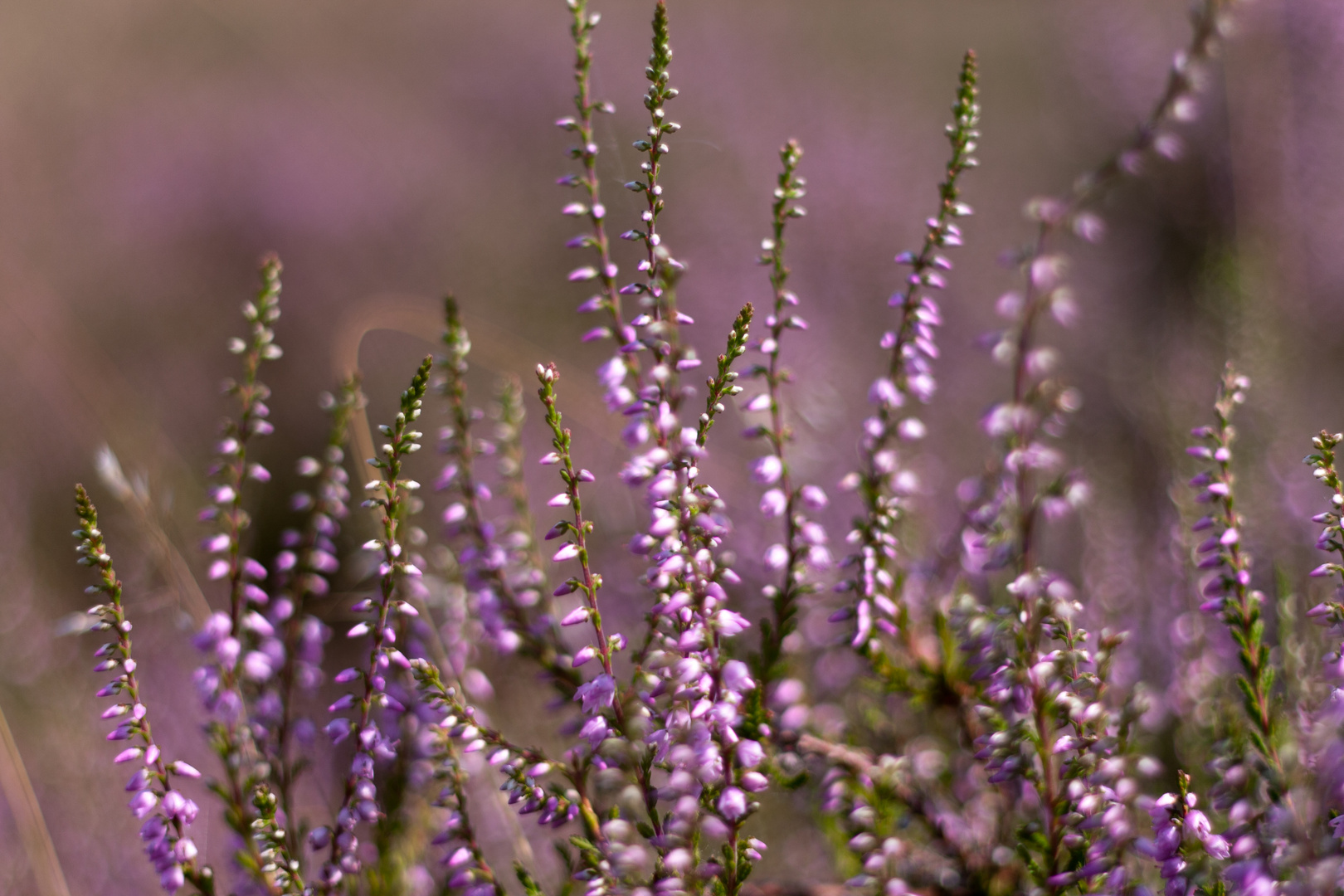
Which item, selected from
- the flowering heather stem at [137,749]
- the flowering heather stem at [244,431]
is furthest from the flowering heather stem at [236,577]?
the flowering heather stem at [137,749]

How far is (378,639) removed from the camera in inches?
48.3

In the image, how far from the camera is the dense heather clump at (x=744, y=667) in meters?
1.08

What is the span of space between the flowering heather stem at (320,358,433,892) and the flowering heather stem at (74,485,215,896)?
0.19 metres

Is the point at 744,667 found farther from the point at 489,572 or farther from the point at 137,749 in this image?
the point at 137,749

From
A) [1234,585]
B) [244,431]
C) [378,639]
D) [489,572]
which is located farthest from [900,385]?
[244,431]

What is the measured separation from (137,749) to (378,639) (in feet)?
1.10

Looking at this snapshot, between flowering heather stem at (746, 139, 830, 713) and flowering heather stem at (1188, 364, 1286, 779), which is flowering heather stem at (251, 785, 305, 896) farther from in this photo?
flowering heather stem at (1188, 364, 1286, 779)

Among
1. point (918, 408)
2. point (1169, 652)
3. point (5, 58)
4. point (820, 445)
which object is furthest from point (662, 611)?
point (5, 58)

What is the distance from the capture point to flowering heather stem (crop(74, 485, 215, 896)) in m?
1.12

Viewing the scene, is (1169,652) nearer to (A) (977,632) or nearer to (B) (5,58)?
(A) (977,632)

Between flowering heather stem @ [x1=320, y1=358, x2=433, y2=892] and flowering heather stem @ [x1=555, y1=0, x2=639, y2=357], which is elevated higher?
flowering heather stem @ [x1=555, y1=0, x2=639, y2=357]

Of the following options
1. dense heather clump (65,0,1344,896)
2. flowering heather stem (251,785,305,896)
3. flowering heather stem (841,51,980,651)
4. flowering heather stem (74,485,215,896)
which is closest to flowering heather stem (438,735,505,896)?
dense heather clump (65,0,1344,896)

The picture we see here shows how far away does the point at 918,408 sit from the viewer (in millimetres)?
4375

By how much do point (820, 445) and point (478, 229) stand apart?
14.2ft
